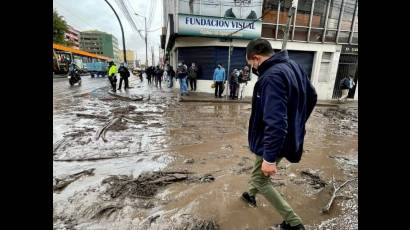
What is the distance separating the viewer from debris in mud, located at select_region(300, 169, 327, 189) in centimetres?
375

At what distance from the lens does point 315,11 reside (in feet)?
51.0

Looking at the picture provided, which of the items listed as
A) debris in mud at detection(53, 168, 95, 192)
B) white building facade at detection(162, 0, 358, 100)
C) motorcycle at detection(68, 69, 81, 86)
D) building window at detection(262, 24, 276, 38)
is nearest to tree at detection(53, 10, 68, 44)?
motorcycle at detection(68, 69, 81, 86)

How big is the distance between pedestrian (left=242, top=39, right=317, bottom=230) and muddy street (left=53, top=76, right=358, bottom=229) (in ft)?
1.91

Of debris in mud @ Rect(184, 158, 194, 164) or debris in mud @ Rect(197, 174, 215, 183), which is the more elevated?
debris in mud @ Rect(184, 158, 194, 164)

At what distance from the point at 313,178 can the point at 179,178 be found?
2139 mm

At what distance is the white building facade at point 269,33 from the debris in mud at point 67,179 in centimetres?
1116

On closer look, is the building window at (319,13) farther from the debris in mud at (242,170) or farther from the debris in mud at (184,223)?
the debris in mud at (184,223)

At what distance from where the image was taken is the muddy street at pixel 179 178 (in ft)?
9.27

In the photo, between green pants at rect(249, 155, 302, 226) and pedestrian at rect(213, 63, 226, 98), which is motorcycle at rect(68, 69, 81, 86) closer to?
pedestrian at rect(213, 63, 226, 98)

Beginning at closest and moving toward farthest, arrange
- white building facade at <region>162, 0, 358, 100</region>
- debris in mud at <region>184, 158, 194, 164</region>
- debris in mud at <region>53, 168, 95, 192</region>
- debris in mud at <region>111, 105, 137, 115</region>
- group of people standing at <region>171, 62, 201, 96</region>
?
debris in mud at <region>53, 168, 95, 192</region> → debris in mud at <region>184, 158, 194, 164</region> → debris in mud at <region>111, 105, 137, 115</region> → group of people standing at <region>171, 62, 201, 96</region> → white building facade at <region>162, 0, 358, 100</region>

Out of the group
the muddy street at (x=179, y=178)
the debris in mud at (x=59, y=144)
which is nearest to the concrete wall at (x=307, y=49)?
the muddy street at (x=179, y=178)

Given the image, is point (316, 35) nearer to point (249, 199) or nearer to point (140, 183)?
point (249, 199)
